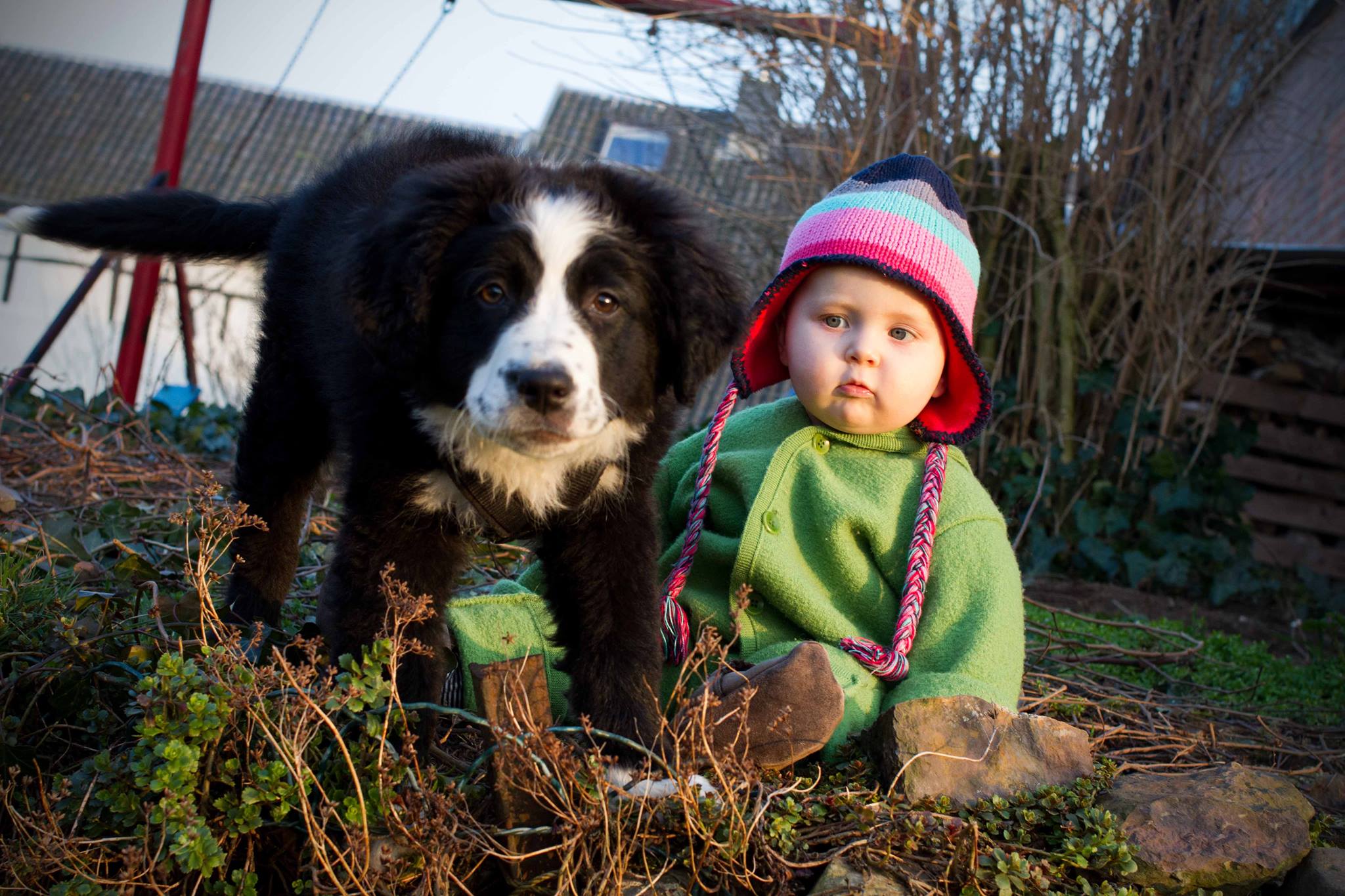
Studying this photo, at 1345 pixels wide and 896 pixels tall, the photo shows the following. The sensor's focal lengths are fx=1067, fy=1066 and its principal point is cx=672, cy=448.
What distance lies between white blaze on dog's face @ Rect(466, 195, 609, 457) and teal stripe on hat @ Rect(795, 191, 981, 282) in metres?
0.81

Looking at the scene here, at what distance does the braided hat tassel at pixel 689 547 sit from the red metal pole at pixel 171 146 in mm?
5090

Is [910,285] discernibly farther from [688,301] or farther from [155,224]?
[155,224]

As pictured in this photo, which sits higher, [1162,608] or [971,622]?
[971,622]

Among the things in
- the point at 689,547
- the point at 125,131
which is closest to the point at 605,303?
the point at 689,547

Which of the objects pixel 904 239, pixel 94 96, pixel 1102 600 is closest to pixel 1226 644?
pixel 1102 600

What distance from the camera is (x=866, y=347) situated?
8.46 ft

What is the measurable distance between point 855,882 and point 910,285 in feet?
4.51

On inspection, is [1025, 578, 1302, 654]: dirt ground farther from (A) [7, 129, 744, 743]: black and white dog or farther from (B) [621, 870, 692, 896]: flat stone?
(B) [621, 870, 692, 896]: flat stone

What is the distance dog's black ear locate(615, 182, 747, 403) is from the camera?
2.25 m

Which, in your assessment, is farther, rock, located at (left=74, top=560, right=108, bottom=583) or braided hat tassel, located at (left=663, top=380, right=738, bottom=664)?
rock, located at (left=74, top=560, right=108, bottom=583)

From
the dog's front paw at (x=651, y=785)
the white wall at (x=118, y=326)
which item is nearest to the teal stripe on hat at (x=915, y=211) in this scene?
Result: the dog's front paw at (x=651, y=785)

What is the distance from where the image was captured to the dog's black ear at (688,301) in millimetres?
2246

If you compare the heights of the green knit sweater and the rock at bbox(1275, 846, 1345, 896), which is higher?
the green knit sweater

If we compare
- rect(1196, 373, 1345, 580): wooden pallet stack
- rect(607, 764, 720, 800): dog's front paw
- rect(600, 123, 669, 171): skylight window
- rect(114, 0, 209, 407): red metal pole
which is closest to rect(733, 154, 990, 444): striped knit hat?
rect(607, 764, 720, 800): dog's front paw
